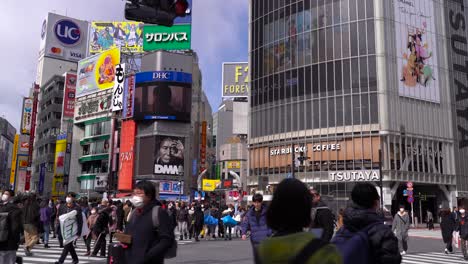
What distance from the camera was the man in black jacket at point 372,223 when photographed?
3.54 metres

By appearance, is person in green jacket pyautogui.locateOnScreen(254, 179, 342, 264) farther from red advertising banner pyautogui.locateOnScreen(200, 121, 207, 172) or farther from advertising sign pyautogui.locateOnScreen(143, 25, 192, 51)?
red advertising banner pyautogui.locateOnScreen(200, 121, 207, 172)

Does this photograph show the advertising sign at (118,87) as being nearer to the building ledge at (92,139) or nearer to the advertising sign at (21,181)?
the building ledge at (92,139)

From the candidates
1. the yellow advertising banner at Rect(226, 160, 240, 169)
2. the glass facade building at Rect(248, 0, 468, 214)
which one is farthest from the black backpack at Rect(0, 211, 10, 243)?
the yellow advertising banner at Rect(226, 160, 240, 169)

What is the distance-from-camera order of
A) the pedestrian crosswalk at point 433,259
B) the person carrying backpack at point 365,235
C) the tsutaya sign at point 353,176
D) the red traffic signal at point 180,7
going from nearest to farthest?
the person carrying backpack at point 365,235, the red traffic signal at point 180,7, the pedestrian crosswalk at point 433,259, the tsutaya sign at point 353,176

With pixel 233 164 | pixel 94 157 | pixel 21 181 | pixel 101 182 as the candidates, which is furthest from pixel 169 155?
pixel 233 164

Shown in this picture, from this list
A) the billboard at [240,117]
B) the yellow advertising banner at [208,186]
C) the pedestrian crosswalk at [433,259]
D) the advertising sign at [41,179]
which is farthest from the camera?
the billboard at [240,117]

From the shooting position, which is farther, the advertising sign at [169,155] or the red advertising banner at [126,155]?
the red advertising banner at [126,155]

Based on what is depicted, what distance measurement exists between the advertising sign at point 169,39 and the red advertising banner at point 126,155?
11.3 m

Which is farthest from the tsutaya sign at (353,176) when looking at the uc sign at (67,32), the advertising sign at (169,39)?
the uc sign at (67,32)

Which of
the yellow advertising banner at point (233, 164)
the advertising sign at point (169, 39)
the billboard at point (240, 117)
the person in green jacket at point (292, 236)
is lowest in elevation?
the person in green jacket at point (292, 236)

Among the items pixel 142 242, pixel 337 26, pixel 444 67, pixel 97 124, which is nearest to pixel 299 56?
pixel 337 26

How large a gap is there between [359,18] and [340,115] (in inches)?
430

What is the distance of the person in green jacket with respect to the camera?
216cm

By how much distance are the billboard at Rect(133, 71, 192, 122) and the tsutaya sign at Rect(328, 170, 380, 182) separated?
2047 centimetres
